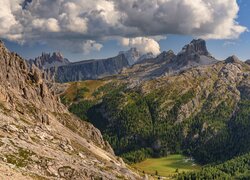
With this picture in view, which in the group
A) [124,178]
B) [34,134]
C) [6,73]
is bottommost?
[124,178]

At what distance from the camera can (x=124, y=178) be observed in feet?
443

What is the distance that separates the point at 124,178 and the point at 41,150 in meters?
35.8

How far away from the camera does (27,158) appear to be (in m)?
99.6

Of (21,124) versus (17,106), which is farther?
(17,106)

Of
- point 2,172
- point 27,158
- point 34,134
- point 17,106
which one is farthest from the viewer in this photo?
point 17,106

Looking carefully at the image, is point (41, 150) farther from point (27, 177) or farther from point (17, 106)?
point (17, 106)

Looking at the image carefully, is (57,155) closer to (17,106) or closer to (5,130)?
(5,130)

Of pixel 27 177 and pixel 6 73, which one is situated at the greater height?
pixel 6 73

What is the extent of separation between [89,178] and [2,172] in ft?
113

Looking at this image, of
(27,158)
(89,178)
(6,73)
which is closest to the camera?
(27,158)

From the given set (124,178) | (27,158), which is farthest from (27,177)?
(124,178)

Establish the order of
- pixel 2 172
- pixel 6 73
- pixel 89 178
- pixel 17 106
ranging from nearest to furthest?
1. pixel 2 172
2. pixel 89 178
3. pixel 17 106
4. pixel 6 73

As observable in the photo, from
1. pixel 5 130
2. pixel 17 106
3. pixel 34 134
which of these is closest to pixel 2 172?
pixel 5 130

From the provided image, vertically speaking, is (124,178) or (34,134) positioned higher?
(34,134)
